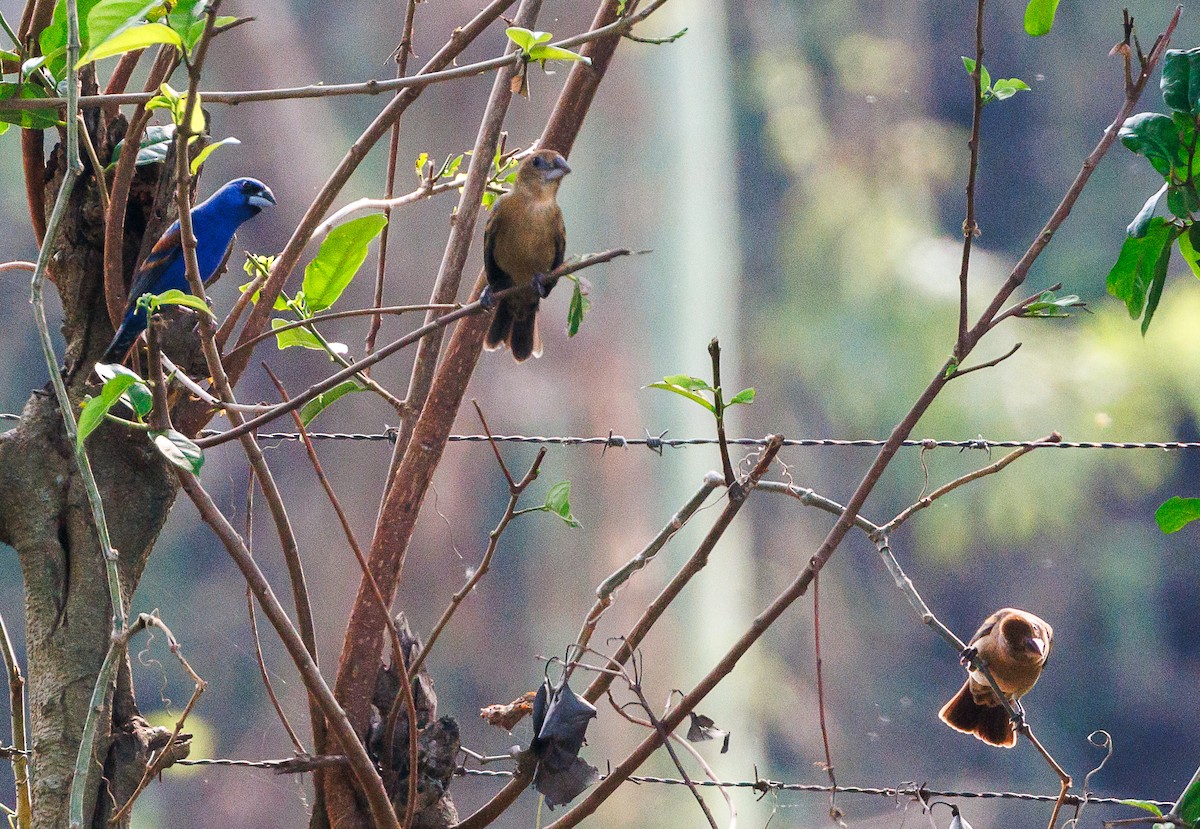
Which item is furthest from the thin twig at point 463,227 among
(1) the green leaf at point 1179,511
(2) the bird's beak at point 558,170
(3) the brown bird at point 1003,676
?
(3) the brown bird at point 1003,676

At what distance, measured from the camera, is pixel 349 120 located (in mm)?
2066

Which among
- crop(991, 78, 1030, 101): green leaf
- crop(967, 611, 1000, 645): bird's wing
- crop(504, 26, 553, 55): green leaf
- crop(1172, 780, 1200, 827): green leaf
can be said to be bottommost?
crop(967, 611, 1000, 645): bird's wing

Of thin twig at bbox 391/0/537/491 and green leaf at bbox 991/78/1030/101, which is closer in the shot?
green leaf at bbox 991/78/1030/101

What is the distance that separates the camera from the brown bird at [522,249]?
1.28 meters

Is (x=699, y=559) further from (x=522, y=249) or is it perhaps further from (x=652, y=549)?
(x=522, y=249)

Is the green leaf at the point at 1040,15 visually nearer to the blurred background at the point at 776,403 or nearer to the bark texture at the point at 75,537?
the bark texture at the point at 75,537

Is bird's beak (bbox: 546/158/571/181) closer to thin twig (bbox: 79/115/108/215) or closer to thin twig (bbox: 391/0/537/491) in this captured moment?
thin twig (bbox: 391/0/537/491)

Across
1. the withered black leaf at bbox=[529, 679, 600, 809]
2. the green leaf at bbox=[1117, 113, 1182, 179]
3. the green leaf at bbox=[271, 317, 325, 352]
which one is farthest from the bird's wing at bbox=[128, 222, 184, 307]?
the green leaf at bbox=[1117, 113, 1182, 179]

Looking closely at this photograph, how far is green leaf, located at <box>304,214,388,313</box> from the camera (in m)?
0.86

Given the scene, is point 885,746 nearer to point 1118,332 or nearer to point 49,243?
point 1118,332

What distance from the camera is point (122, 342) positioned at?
3.40 feet

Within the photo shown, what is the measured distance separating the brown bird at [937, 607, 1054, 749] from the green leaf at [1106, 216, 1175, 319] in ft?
2.32

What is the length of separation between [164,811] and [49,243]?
167 centimetres

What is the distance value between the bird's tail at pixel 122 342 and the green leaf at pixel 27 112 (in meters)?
Result: 0.19
